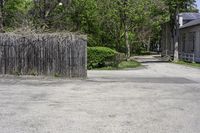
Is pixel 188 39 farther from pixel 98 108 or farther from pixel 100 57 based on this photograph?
pixel 98 108

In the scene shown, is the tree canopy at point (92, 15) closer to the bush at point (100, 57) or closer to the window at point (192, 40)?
the window at point (192, 40)

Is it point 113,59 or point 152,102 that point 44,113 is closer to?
point 152,102

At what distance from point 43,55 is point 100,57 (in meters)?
9.78

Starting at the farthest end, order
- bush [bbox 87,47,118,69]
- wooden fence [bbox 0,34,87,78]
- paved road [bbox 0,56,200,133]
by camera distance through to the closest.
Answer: bush [bbox 87,47,118,69], wooden fence [bbox 0,34,87,78], paved road [bbox 0,56,200,133]

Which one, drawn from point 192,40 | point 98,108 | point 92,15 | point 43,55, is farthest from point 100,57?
point 192,40

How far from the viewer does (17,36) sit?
22.1 meters

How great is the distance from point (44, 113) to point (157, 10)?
36425 mm

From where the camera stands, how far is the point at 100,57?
3148cm

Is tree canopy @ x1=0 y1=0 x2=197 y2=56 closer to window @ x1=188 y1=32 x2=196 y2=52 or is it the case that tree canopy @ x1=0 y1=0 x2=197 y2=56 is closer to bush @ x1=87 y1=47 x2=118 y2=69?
window @ x1=188 y1=32 x2=196 y2=52

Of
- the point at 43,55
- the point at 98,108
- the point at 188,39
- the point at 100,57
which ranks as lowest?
the point at 98,108

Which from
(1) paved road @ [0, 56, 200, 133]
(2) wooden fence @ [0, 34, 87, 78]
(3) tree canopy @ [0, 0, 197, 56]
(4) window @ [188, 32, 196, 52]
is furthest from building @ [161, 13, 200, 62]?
(1) paved road @ [0, 56, 200, 133]

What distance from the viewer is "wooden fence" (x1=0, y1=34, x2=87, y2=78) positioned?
21938 millimetres

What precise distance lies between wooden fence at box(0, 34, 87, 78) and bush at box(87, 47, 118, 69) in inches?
348

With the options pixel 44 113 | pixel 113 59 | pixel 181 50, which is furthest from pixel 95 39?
pixel 44 113
